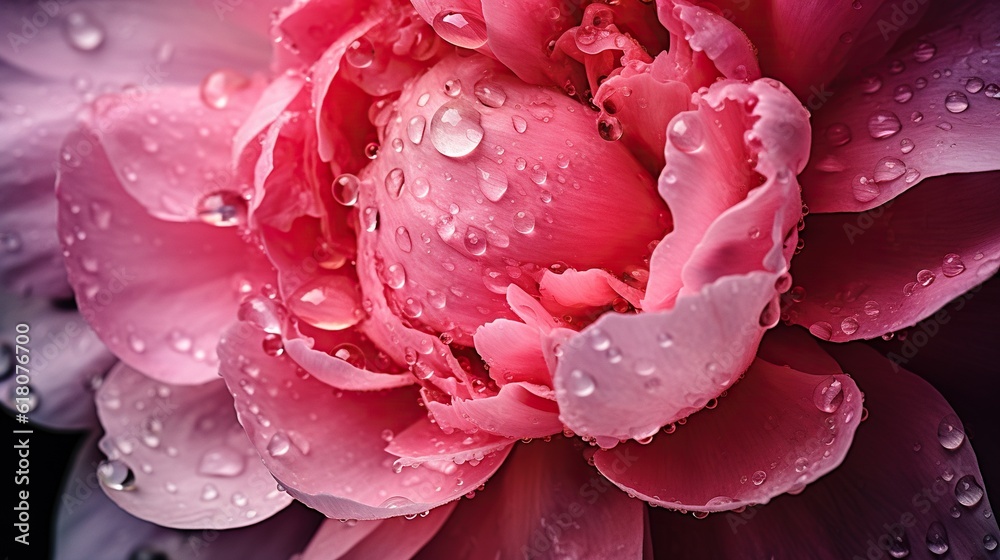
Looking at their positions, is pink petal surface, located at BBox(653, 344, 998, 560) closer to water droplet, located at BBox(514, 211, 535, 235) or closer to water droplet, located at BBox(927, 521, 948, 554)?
water droplet, located at BBox(927, 521, 948, 554)

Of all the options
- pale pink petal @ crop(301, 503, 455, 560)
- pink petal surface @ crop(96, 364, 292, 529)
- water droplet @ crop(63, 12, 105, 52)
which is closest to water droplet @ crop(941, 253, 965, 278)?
pale pink petal @ crop(301, 503, 455, 560)

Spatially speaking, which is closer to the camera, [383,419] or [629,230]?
[629,230]

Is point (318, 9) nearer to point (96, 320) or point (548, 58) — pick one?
point (548, 58)

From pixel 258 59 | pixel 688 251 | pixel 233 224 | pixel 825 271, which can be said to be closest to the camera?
pixel 688 251

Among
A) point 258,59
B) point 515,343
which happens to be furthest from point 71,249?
point 515,343

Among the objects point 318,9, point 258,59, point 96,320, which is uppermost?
point 318,9

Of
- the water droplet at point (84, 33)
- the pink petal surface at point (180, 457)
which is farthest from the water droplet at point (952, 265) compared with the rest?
the water droplet at point (84, 33)

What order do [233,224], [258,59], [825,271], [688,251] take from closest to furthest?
[688,251] → [825,271] → [233,224] → [258,59]

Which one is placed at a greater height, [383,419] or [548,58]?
[548,58]
